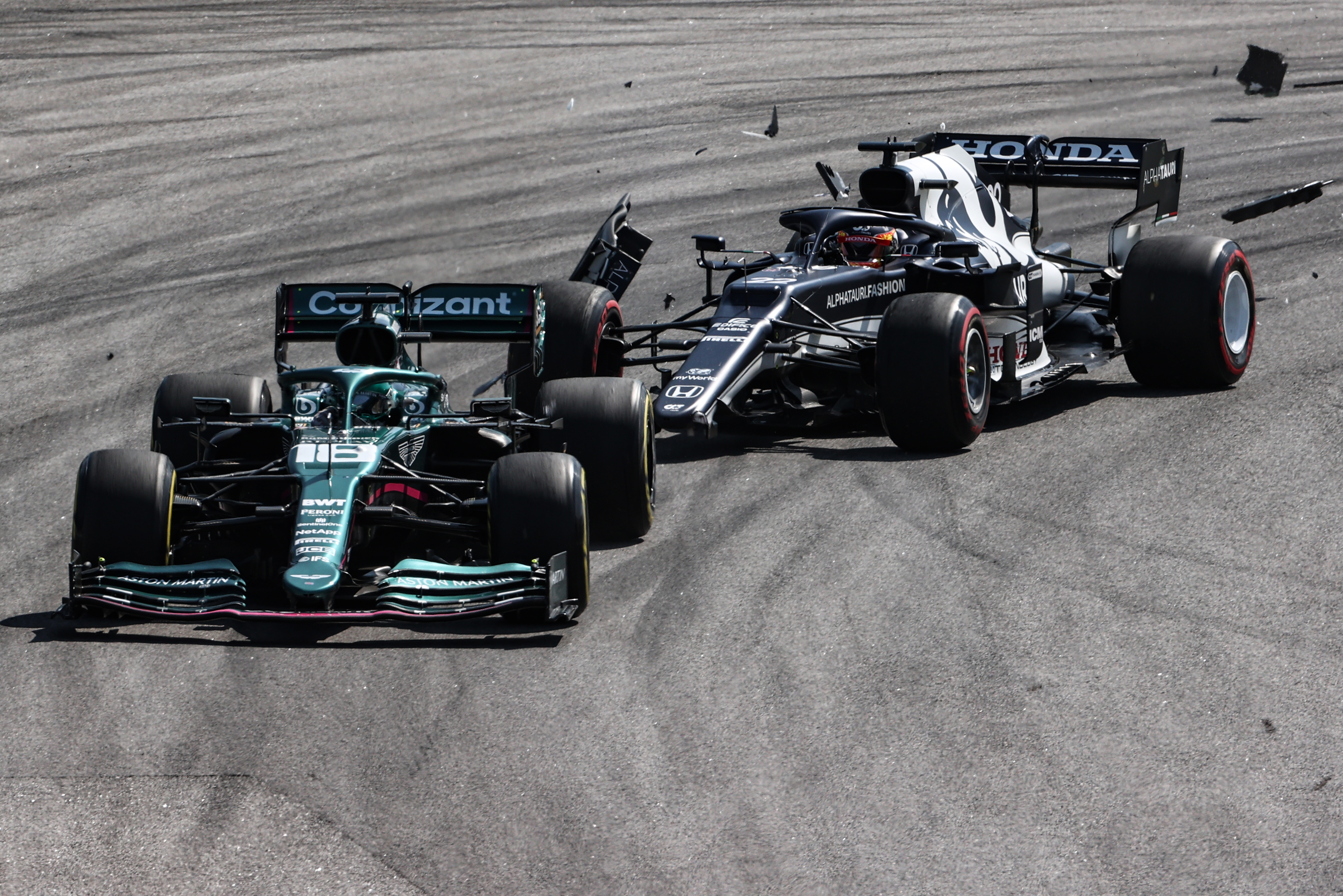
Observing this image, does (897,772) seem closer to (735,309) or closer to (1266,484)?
(1266,484)

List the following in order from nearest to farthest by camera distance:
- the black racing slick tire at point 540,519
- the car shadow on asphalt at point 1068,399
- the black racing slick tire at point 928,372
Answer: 1. the black racing slick tire at point 540,519
2. the black racing slick tire at point 928,372
3. the car shadow on asphalt at point 1068,399

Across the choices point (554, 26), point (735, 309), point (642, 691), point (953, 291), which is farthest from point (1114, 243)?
point (554, 26)

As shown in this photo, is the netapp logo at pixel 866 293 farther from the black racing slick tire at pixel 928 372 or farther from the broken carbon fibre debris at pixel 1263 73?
the broken carbon fibre debris at pixel 1263 73

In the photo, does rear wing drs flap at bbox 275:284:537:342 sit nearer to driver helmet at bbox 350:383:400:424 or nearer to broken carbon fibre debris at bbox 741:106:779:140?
driver helmet at bbox 350:383:400:424

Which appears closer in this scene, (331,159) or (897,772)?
(897,772)

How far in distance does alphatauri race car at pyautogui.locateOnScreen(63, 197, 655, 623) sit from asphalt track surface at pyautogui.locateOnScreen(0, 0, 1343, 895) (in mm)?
230

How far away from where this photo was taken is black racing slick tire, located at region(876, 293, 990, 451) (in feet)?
35.4

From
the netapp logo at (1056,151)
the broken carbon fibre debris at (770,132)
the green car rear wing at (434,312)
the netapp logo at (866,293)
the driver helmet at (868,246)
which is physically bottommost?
the broken carbon fibre debris at (770,132)

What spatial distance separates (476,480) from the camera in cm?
878

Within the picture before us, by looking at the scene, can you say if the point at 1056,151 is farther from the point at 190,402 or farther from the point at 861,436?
the point at 190,402

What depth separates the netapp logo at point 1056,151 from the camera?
13.6m

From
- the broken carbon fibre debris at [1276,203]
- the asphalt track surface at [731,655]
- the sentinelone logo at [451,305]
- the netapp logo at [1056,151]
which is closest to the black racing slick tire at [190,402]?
the sentinelone logo at [451,305]

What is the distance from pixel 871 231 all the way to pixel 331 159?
34.6 feet

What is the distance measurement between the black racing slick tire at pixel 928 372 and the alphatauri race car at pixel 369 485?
6.07 ft
